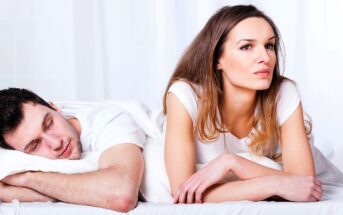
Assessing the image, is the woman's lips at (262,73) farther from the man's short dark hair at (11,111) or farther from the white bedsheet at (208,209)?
the man's short dark hair at (11,111)

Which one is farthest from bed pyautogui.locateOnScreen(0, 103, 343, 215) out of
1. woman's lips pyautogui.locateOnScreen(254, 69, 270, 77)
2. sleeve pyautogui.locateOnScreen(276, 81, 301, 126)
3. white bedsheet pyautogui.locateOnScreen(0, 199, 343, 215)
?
Answer: woman's lips pyautogui.locateOnScreen(254, 69, 270, 77)

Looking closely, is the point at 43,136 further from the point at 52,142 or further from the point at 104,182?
the point at 104,182

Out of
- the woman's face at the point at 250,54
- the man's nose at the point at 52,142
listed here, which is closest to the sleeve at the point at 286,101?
the woman's face at the point at 250,54

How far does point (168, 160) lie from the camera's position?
79.3 inches

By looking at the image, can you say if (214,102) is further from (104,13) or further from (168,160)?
(104,13)

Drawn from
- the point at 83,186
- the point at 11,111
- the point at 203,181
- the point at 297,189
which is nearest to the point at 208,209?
the point at 203,181

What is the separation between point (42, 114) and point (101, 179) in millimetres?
361

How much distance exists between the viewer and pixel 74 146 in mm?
2137

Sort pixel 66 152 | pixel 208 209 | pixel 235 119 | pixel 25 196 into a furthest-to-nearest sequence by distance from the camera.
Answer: pixel 235 119
pixel 66 152
pixel 25 196
pixel 208 209

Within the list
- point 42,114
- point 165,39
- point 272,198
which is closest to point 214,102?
point 272,198

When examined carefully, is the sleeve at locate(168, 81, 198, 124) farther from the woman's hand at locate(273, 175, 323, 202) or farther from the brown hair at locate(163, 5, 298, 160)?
the woman's hand at locate(273, 175, 323, 202)

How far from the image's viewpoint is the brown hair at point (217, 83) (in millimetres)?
2141

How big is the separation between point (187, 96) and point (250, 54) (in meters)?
0.23

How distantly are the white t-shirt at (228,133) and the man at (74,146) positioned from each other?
7.3 inches
